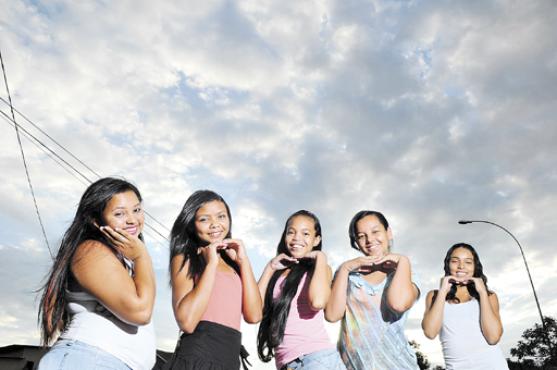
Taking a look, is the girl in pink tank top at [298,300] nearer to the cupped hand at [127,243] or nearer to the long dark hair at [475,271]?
the cupped hand at [127,243]

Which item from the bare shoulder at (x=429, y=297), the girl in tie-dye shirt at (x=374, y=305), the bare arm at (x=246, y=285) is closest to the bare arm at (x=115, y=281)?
the bare arm at (x=246, y=285)

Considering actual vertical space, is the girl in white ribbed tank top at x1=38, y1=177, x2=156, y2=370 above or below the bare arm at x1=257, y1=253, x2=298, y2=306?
below

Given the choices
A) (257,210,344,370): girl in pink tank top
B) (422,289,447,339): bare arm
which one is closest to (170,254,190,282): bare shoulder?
(257,210,344,370): girl in pink tank top

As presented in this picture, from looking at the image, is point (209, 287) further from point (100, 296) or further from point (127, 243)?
point (100, 296)

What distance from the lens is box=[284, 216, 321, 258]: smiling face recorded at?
514cm

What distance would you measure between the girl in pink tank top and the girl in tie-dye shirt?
0.28 metres

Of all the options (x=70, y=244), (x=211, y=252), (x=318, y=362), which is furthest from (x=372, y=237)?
(x=70, y=244)

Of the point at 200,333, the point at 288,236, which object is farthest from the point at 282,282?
the point at 200,333

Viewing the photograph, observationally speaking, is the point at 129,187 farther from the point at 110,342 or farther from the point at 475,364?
the point at 475,364

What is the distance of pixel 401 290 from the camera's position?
5.00 metres

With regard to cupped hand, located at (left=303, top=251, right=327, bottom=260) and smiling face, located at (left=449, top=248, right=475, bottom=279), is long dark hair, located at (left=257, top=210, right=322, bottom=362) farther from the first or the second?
smiling face, located at (left=449, top=248, right=475, bottom=279)

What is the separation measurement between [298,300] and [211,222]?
42.7 inches

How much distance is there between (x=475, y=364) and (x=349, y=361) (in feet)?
6.63

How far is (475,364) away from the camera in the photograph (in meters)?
6.14
